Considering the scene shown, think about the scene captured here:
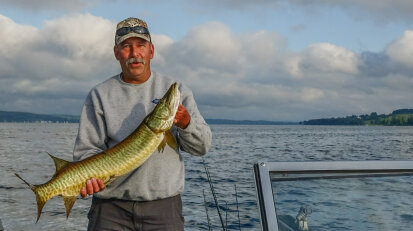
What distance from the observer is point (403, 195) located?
2.61m

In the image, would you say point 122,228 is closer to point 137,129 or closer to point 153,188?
point 153,188

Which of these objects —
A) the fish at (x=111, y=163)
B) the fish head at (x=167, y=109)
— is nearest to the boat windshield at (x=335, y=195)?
the fish head at (x=167, y=109)

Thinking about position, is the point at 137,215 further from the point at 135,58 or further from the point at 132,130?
the point at 135,58

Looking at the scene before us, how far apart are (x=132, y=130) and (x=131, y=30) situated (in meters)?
0.73

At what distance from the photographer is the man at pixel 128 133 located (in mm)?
3369

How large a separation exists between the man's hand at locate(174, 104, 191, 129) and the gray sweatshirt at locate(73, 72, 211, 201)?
4 centimetres

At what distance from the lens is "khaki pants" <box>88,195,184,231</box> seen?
11.2ft

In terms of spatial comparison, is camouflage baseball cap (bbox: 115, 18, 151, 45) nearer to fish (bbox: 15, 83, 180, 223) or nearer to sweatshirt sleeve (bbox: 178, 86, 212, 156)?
sweatshirt sleeve (bbox: 178, 86, 212, 156)

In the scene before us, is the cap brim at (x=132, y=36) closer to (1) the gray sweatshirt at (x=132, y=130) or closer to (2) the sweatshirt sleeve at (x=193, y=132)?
(1) the gray sweatshirt at (x=132, y=130)

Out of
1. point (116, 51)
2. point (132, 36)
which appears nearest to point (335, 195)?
point (132, 36)

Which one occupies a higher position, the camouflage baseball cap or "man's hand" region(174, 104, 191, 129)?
the camouflage baseball cap

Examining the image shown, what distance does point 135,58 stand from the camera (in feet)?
11.2

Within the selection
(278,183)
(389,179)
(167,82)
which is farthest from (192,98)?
(389,179)

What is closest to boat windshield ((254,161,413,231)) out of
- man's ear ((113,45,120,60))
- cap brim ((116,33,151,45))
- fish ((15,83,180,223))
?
fish ((15,83,180,223))
